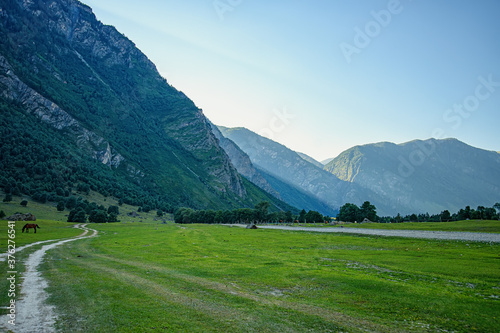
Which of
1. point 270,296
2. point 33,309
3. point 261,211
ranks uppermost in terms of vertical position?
point 270,296

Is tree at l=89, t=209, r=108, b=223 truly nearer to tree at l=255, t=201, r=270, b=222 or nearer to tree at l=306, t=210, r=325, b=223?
tree at l=255, t=201, r=270, b=222

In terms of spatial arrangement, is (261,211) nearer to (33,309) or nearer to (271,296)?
(271,296)

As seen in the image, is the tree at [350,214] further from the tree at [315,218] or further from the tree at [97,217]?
the tree at [97,217]

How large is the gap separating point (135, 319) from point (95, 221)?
460 feet

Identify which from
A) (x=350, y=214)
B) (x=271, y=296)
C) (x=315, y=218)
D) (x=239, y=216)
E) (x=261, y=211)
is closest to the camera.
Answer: (x=271, y=296)

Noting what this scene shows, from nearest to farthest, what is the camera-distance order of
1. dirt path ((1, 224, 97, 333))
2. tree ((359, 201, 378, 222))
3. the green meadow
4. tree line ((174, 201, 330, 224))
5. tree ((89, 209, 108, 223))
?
dirt path ((1, 224, 97, 333))
the green meadow
tree ((89, 209, 108, 223))
tree ((359, 201, 378, 222))
tree line ((174, 201, 330, 224))

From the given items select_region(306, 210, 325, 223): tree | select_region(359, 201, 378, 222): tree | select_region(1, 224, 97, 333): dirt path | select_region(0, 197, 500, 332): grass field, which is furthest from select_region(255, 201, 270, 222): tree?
select_region(1, 224, 97, 333): dirt path

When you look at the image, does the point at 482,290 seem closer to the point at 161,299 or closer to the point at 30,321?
the point at 161,299

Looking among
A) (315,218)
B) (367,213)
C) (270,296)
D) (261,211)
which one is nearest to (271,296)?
(270,296)

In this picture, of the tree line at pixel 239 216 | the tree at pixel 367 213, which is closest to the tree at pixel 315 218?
the tree line at pixel 239 216

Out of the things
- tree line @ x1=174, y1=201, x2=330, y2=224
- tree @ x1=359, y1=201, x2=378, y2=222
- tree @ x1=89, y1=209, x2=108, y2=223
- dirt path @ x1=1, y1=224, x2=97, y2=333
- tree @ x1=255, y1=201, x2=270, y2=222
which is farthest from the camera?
tree line @ x1=174, y1=201, x2=330, y2=224

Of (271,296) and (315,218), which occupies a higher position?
(271,296)

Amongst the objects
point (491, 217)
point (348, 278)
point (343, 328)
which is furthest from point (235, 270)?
point (491, 217)

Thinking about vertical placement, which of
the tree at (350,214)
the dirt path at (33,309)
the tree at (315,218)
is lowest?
the tree at (315,218)
